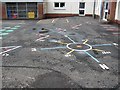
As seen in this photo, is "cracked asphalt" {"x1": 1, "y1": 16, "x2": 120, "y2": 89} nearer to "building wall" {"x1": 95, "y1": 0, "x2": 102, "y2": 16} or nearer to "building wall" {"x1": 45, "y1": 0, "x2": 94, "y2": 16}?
"building wall" {"x1": 95, "y1": 0, "x2": 102, "y2": 16}

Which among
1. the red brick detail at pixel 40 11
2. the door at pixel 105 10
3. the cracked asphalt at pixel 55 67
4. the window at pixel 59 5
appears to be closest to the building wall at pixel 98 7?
the door at pixel 105 10

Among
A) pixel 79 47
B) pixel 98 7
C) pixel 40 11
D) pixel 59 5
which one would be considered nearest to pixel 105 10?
pixel 98 7

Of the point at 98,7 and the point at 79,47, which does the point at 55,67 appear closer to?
the point at 79,47

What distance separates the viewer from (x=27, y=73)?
6512 mm

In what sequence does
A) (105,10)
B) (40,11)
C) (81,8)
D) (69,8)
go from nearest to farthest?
(105,10), (40,11), (69,8), (81,8)

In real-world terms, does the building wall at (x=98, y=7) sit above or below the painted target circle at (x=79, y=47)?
above

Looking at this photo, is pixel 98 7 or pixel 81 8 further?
pixel 81 8

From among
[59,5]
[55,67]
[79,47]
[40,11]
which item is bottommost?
[55,67]

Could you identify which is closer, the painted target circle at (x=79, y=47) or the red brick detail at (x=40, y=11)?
the painted target circle at (x=79, y=47)

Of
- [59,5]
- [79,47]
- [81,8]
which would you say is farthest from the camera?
[81,8]

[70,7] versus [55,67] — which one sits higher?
[70,7]

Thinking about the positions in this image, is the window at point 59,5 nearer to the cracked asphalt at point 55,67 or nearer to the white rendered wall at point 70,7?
the white rendered wall at point 70,7

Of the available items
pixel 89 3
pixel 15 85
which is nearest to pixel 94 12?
pixel 89 3

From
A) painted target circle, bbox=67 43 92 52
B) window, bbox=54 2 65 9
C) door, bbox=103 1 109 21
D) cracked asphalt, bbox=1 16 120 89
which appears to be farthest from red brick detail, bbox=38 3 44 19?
painted target circle, bbox=67 43 92 52
